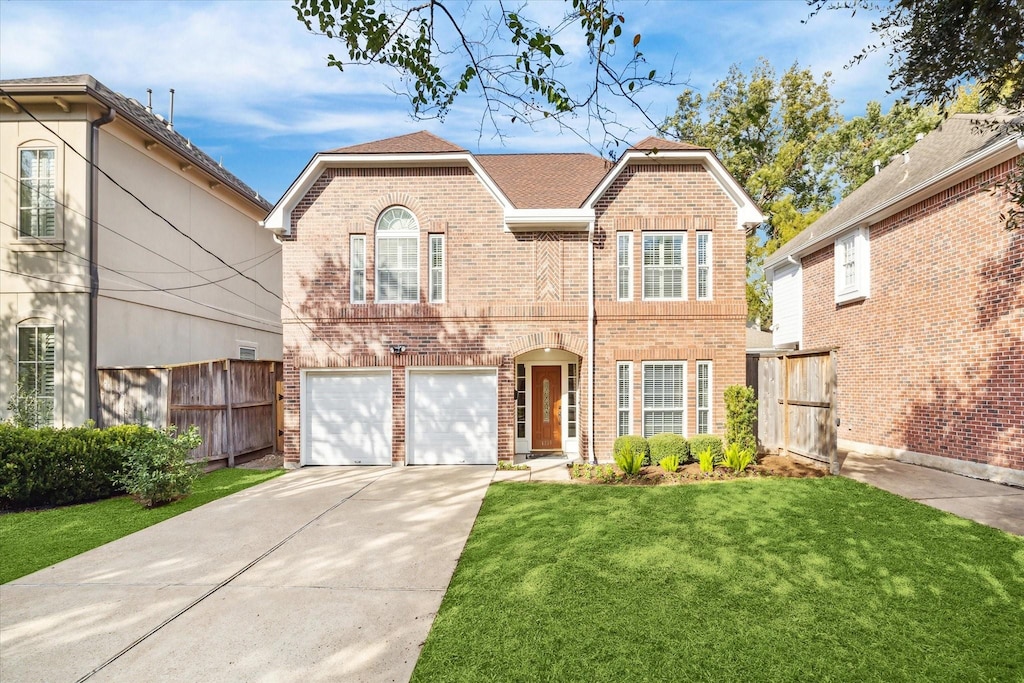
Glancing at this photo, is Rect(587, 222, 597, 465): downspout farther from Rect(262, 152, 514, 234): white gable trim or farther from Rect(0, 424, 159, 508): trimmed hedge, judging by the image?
Rect(0, 424, 159, 508): trimmed hedge

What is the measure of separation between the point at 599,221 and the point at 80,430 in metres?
10.4

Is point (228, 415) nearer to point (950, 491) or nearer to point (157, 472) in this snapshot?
point (157, 472)

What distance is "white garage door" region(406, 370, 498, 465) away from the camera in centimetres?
1108

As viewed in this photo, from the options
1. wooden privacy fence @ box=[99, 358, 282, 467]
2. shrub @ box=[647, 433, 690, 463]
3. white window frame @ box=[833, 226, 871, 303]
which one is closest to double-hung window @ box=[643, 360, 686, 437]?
shrub @ box=[647, 433, 690, 463]

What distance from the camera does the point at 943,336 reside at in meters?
9.69

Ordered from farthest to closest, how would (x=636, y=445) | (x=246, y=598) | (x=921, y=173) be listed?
(x=921, y=173), (x=636, y=445), (x=246, y=598)

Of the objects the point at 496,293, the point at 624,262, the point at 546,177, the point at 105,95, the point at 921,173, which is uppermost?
the point at 105,95

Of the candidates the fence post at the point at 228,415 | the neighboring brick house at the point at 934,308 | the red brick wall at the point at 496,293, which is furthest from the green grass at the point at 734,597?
the fence post at the point at 228,415

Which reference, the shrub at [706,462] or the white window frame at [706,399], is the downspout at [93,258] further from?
the white window frame at [706,399]

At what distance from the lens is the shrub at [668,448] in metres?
9.97

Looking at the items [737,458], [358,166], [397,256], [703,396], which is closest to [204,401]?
[397,256]

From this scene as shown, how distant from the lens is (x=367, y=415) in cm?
1116

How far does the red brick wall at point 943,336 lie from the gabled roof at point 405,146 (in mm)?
9866

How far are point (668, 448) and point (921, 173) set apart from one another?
8.14 m
